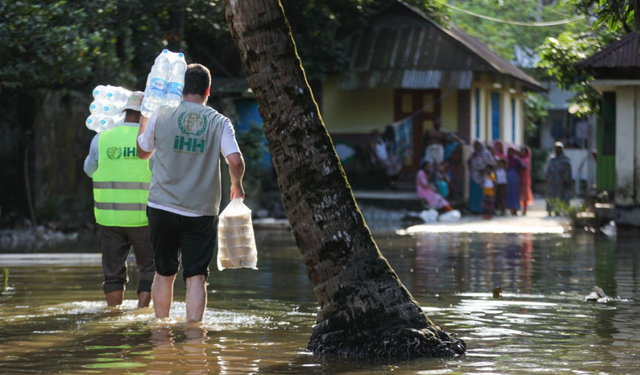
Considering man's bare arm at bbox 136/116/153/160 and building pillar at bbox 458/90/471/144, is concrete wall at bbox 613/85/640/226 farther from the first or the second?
man's bare arm at bbox 136/116/153/160

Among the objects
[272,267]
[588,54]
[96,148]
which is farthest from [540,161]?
[96,148]

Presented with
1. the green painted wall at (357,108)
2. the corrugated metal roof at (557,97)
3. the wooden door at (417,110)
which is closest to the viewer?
the wooden door at (417,110)

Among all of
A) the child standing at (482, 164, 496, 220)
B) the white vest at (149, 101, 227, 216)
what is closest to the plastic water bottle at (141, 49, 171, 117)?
the white vest at (149, 101, 227, 216)

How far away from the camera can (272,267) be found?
560 inches

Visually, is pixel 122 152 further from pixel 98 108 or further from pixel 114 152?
pixel 98 108

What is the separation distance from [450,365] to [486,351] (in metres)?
0.64

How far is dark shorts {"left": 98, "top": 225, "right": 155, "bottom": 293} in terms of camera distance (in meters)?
9.44

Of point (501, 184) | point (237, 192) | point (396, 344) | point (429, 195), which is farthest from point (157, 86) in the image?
point (501, 184)

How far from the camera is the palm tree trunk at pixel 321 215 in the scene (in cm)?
693

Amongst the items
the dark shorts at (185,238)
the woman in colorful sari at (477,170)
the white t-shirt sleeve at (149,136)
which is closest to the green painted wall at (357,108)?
the woman in colorful sari at (477,170)

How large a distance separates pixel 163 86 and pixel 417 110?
23866 mm

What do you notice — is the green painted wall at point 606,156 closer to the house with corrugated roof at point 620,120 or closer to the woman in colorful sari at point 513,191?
the house with corrugated roof at point 620,120

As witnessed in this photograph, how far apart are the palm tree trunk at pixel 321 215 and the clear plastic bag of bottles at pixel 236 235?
0.90 m

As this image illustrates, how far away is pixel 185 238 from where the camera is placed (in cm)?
812
